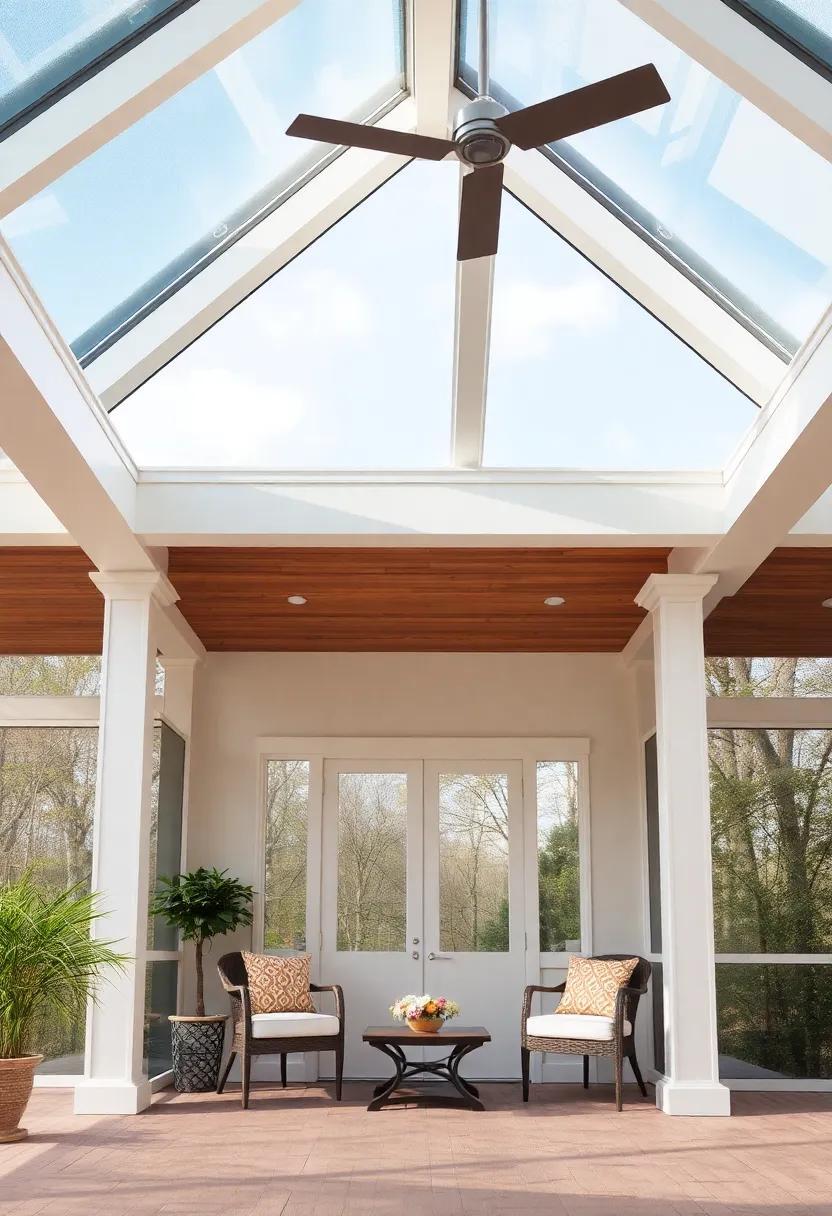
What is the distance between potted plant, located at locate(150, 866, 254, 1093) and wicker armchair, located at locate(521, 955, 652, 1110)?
74.1 inches

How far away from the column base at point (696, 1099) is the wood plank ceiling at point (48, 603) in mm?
4282

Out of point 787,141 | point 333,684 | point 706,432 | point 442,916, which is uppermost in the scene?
point 787,141

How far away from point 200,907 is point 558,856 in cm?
256

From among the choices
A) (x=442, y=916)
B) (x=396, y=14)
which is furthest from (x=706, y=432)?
(x=442, y=916)

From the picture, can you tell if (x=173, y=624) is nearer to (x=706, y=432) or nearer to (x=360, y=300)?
(x=360, y=300)

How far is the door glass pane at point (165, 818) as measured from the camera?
7.87 metres

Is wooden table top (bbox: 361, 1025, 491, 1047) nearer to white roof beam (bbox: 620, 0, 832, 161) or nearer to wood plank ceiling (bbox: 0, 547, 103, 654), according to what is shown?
wood plank ceiling (bbox: 0, 547, 103, 654)

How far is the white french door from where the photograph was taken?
8359 millimetres

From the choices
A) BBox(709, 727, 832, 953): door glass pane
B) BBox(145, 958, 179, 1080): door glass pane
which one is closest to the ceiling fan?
BBox(145, 958, 179, 1080): door glass pane

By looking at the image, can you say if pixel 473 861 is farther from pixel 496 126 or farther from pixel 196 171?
pixel 496 126

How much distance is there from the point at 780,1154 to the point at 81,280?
15.7ft

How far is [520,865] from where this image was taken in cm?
864

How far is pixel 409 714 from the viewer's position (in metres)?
Answer: 8.88

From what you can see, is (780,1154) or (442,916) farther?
(442,916)
